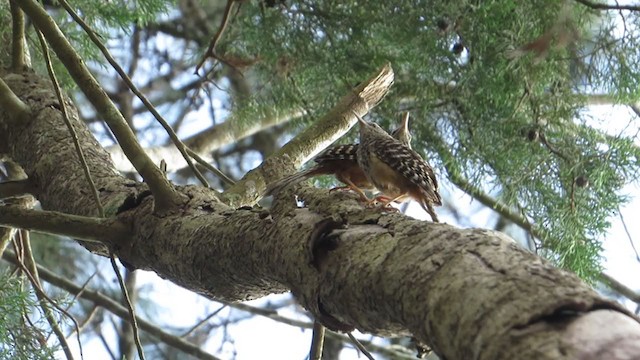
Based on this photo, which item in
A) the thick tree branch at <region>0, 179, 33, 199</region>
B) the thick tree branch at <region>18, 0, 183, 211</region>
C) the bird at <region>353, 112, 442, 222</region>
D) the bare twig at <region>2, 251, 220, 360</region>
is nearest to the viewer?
the thick tree branch at <region>18, 0, 183, 211</region>

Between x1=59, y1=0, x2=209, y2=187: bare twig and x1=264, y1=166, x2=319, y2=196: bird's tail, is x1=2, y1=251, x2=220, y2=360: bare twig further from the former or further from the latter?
x1=264, y1=166, x2=319, y2=196: bird's tail

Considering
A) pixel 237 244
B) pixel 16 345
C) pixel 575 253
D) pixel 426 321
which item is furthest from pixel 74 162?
pixel 575 253

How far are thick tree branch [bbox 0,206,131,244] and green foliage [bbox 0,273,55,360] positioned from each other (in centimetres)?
53

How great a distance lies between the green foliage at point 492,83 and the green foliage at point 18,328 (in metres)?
0.90

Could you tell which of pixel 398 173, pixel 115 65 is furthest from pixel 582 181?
pixel 115 65

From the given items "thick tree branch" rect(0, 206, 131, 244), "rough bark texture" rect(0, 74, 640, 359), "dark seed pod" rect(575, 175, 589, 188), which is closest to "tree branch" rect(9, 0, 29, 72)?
"rough bark texture" rect(0, 74, 640, 359)

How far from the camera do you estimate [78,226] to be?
4.21 feet

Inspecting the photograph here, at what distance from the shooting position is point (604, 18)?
6.53 ft

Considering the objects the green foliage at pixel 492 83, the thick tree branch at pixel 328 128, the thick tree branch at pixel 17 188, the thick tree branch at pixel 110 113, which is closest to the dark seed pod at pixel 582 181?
the green foliage at pixel 492 83

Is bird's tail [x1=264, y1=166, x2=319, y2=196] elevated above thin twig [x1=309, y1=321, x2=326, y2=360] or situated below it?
above

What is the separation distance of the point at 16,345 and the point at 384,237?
46.6 inches

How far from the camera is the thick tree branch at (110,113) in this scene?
128 centimetres

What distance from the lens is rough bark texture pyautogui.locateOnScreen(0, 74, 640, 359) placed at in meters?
0.63

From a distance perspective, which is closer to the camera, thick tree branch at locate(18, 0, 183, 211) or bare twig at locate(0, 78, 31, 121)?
thick tree branch at locate(18, 0, 183, 211)
